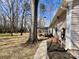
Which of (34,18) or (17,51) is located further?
(34,18)

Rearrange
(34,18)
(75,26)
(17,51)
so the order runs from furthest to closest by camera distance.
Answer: (34,18)
(17,51)
(75,26)

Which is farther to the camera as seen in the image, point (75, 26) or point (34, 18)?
point (34, 18)

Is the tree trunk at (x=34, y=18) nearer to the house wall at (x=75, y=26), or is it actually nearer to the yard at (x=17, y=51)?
the yard at (x=17, y=51)

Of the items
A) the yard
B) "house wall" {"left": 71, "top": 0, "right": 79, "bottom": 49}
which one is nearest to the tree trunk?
the yard

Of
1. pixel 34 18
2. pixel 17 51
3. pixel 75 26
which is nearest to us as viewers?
pixel 75 26

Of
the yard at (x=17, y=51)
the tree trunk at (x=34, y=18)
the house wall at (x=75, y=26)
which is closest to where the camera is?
the yard at (x=17, y=51)

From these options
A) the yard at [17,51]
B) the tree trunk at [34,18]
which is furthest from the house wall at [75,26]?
the tree trunk at [34,18]

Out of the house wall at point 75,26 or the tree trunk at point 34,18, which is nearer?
the house wall at point 75,26

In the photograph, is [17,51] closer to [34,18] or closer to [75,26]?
[75,26]

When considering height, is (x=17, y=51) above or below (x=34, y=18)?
below

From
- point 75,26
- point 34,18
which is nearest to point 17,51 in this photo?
point 75,26

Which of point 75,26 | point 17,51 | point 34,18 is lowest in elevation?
point 17,51

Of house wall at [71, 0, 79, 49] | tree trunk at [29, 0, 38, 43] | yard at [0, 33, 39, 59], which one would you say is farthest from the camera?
tree trunk at [29, 0, 38, 43]

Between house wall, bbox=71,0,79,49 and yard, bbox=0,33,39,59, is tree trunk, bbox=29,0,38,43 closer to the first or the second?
yard, bbox=0,33,39,59
